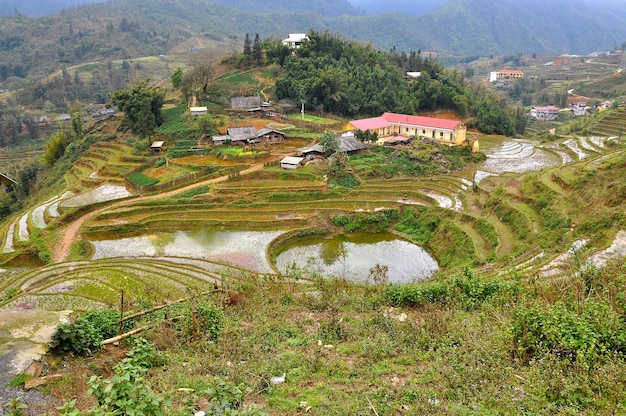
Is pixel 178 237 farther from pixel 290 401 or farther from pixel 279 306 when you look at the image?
pixel 290 401

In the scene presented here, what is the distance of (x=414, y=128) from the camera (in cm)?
4056

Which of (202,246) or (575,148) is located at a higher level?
(575,148)

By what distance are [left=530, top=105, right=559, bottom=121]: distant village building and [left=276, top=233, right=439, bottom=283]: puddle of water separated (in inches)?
2565

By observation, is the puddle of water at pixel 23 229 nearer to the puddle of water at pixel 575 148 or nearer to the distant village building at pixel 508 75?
the puddle of water at pixel 575 148

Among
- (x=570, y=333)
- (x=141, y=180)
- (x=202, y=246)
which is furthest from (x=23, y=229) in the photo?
(x=570, y=333)

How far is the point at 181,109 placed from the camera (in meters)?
43.6

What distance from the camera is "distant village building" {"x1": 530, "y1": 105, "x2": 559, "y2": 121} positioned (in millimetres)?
74062

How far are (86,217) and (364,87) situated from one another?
33.4 metres

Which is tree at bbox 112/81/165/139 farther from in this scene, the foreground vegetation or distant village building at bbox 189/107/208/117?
the foreground vegetation

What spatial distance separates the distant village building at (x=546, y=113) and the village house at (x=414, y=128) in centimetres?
4491

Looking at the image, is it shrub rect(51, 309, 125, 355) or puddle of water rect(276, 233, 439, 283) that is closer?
shrub rect(51, 309, 125, 355)

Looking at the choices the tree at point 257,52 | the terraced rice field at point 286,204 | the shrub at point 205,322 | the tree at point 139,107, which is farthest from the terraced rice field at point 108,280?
the tree at point 257,52

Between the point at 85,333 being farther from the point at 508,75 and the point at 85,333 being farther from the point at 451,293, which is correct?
the point at 508,75

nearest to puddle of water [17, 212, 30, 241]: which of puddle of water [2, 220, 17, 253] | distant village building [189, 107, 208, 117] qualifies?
puddle of water [2, 220, 17, 253]
